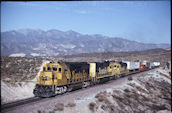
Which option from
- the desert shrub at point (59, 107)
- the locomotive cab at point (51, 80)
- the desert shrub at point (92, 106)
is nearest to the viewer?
the desert shrub at point (59, 107)

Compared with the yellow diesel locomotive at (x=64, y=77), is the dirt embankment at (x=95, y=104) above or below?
below

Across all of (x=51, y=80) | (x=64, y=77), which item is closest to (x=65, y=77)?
(x=64, y=77)

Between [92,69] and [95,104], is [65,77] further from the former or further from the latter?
[92,69]

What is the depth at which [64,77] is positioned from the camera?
1905 centimetres

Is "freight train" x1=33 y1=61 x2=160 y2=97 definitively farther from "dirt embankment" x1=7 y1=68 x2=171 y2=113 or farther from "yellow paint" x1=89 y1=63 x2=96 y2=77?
"dirt embankment" x1=7 y1=68 x2=171 y2=113

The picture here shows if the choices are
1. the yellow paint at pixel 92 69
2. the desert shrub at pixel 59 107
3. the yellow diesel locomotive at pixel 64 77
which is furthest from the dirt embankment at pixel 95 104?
the yellow paint at pixel 92 69

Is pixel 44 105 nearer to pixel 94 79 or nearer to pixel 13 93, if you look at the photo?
pixel 13 93

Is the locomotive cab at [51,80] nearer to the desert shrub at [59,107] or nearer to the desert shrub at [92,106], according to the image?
the desert shrub at [59,107]

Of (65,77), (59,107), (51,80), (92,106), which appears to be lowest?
(92,106)

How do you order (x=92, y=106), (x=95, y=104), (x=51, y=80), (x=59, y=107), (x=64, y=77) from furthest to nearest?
1. (x=64, y=77)
2. (x=51, y=80)
3. (x=95, y=104)
4. (x=92, y=106)
5. (x=59, y=107)

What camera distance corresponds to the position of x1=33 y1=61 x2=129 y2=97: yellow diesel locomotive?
18.1 metres

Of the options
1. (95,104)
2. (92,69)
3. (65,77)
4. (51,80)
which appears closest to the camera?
(95,104)

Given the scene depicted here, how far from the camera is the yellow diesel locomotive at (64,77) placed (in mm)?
18109

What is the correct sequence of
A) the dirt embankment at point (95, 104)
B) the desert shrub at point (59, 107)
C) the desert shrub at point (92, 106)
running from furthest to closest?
the desert shrub at point (92, 106)
the dirt embankment at point (95, 104)
the desert shrub at point (59, 107)
